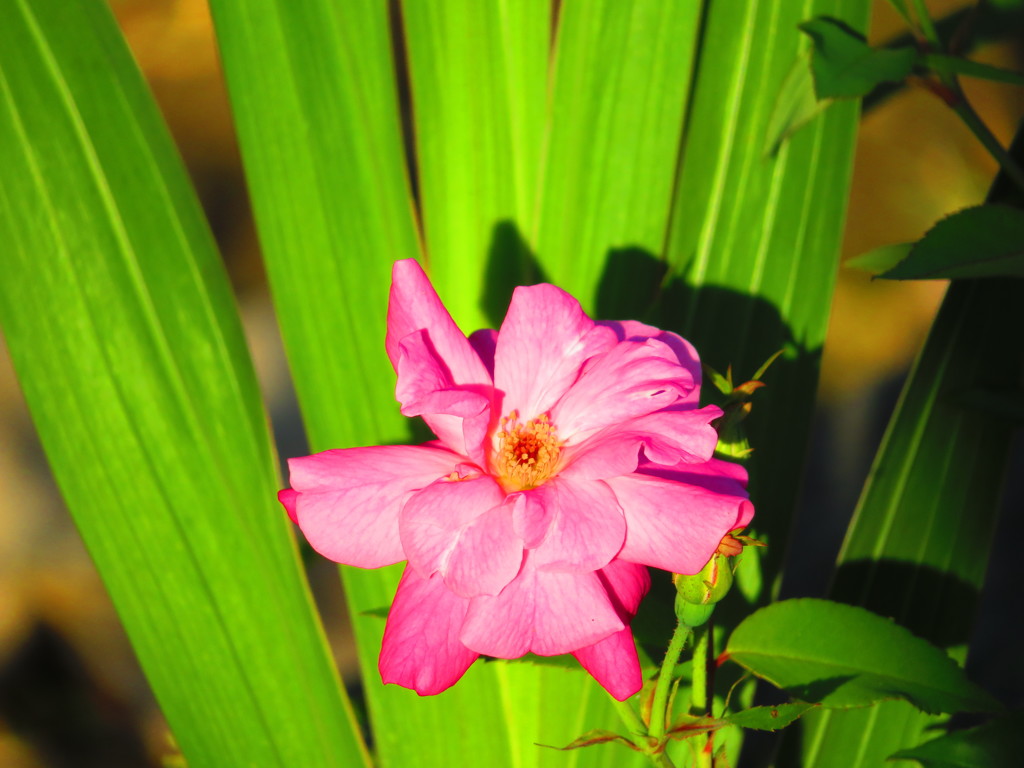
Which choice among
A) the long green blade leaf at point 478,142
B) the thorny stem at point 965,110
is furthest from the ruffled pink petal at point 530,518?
the thorny stem at point 965,110

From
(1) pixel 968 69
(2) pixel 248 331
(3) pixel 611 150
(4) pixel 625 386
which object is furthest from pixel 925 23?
(2) pixel 248 331

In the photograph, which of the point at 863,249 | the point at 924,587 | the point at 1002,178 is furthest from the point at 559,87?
the point at 863,249

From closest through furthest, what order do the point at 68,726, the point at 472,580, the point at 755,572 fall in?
1. the point at 472,580
2. the point at 755,572
3. the point at 68,726

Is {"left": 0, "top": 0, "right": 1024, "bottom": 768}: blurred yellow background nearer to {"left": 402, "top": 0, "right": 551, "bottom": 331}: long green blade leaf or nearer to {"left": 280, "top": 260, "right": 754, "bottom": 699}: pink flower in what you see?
{"left": 402, "top": 0, "right": 551, "bottom": 331}: long green blade leaf

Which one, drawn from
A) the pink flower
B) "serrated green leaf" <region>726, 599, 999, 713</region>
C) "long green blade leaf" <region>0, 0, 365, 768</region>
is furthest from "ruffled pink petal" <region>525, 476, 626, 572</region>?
"long green blade leaf" <region>0, 0, 365, 768</region>

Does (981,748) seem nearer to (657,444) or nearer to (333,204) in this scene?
(657,444)

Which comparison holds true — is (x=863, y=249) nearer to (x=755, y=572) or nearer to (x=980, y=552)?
(x=980, y=552)
